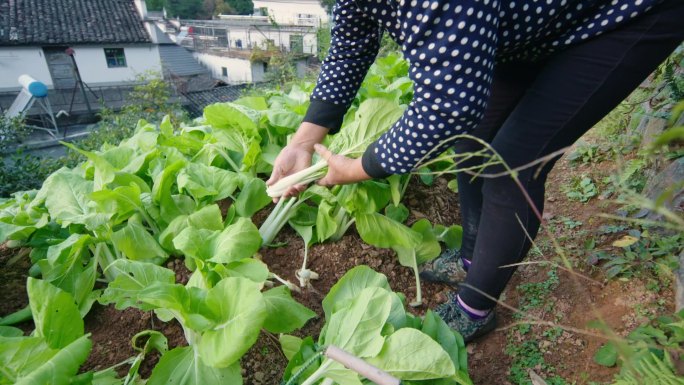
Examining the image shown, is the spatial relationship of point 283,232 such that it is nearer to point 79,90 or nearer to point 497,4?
point 497,4

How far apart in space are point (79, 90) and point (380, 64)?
18080 mm

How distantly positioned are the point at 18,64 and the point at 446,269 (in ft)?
66.8

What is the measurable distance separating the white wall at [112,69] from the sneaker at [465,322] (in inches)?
720

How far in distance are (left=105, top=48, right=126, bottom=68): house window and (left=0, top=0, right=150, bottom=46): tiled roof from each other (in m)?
0.43

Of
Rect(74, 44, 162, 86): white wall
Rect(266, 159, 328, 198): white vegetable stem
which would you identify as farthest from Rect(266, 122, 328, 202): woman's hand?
Rect(74, 44, 162, 86): white wall

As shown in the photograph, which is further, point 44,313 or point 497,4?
point 44,313

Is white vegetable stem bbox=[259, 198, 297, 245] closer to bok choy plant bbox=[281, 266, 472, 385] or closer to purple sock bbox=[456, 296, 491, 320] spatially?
bok choy plant bbox=[281, 266, 472, 385]

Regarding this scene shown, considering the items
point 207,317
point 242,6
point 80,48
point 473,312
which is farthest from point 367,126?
→ point 242,6

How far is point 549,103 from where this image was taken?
977mm

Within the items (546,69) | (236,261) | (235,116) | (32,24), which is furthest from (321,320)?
(32,24)

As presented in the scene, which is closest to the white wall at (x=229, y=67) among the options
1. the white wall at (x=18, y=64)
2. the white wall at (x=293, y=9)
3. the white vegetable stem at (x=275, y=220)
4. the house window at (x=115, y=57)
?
the house window at (x=115, y=57)

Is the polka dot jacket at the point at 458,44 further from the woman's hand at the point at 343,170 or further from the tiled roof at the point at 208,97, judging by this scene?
the tiled roof at the point at 208,97

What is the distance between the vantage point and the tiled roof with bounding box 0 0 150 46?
15859 mm

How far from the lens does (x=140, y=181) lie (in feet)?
4.94
